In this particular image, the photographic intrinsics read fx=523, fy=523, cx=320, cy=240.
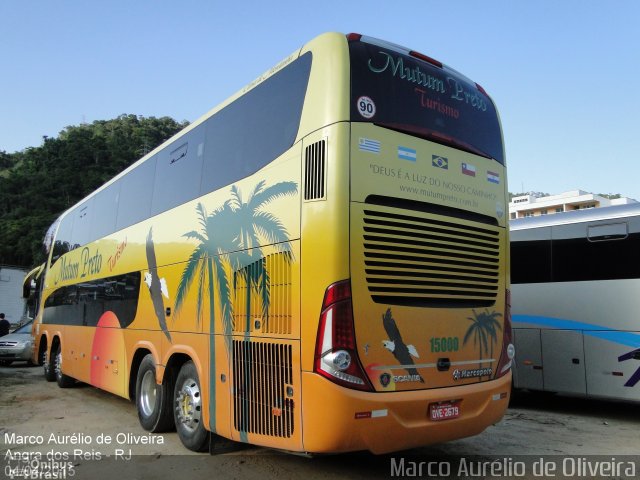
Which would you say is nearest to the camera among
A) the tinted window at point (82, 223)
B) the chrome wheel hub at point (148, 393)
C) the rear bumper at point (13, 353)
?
the chrome wheel hub at point (148, 393)

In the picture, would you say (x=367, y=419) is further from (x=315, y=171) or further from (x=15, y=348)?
(x=15, y=348)

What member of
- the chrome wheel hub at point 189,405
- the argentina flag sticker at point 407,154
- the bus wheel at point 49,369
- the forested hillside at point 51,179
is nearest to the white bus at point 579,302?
the argentina flag sticker at point 407,154

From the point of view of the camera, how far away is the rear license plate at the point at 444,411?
4.71 metres

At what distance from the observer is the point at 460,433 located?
496 centimetres

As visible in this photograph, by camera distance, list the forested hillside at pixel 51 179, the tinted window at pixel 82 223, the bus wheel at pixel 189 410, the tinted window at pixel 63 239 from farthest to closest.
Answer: the forested hillside at pixel 51 179 < the tinted window at pixel 63 239 < the tinted window at pixel 82 223 < the bus wheel at pixel 189 410

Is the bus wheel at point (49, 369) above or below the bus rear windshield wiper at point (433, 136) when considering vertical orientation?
below

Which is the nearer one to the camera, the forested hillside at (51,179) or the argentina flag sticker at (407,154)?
the argentina flag sticker at (407,154)

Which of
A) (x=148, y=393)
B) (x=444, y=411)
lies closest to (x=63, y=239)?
(x=148, y=393)

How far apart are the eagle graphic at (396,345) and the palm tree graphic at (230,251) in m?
1.06

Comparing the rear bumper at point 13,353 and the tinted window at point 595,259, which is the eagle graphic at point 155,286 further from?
the rear bumper at point 13,353

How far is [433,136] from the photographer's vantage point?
17.3 feet

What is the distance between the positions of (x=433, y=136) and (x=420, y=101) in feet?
1.25

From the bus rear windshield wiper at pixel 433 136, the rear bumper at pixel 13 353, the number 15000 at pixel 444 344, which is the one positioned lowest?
the rear bumper at pixel 13 353

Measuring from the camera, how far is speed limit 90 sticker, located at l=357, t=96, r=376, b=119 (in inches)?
187
